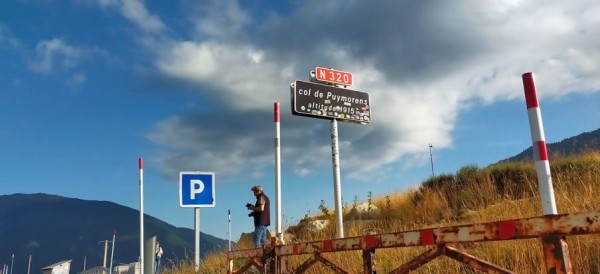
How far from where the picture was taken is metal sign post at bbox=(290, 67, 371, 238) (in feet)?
33.3

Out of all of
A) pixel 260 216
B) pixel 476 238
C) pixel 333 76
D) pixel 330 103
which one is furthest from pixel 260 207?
pixel 476 238

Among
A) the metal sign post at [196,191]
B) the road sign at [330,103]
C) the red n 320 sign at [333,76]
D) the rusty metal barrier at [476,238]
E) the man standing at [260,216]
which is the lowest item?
the rusty metal barrier at [476,238]

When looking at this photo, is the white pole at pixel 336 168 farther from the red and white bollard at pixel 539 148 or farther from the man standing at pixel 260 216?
the red and white bollard at pixel 539 148

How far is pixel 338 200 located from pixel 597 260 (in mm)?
5277

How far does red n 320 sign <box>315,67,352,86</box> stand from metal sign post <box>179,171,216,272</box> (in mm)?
3317

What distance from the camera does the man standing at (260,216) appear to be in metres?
10.2

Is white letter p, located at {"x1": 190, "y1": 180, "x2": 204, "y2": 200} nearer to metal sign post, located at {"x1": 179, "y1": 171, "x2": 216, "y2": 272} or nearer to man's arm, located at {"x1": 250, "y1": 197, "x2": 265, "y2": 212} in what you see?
metal sign post, located at {"x1": 179, "y1": 171, "x2": 216, "y2": 272}

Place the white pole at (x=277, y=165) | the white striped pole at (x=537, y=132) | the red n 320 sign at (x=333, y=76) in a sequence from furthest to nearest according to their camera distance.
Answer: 1. the red n 320 sign at (x=333, y=76)
2. the white pole at (x=277, y=165)
3. the white striped pole at (x=537, y=132)

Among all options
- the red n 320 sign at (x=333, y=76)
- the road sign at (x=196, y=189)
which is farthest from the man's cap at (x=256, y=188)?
the red n 320 sign at (x=333, y=76)

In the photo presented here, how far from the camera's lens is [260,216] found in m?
10.2

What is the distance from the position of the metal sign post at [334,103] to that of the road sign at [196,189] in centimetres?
276

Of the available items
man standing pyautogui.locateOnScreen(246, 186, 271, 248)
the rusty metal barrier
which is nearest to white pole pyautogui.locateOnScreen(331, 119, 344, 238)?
man standing pyautogui.locateOnScreen(246, 186, 271, 248)

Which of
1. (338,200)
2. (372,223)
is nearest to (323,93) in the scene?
(338,200)

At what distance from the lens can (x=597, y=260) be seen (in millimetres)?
5438
